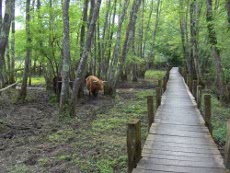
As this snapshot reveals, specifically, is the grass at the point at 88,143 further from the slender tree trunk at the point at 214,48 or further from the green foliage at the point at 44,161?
the slender tree trunk at the point at 214,48

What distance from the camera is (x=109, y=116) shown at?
11914mm

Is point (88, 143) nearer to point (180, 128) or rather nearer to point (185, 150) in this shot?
point (185, 150)

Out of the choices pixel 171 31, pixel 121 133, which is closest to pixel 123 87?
pixel 121 133

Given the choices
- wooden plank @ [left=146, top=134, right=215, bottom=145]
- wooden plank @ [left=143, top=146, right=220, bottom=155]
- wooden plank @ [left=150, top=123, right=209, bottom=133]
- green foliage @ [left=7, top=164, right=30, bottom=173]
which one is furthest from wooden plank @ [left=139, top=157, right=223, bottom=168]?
wooden plank @ [left=150, top=123, right=209, bottom=133]

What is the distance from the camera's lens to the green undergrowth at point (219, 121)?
353 inches

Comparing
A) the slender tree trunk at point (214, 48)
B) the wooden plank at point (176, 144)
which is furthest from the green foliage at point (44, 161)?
the slender tree trunk at point (214, 48)

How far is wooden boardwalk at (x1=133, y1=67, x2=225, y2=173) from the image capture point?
20.7 feet

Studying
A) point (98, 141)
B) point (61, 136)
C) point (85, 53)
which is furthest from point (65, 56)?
point (98, 141)

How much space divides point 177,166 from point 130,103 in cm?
877

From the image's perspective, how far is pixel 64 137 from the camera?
348 inches

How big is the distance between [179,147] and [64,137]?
3.07 metres

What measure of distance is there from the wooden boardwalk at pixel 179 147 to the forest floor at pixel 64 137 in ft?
1.79

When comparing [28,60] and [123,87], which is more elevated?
[28,60]

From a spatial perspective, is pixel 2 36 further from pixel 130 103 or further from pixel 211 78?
pixel 211 78
